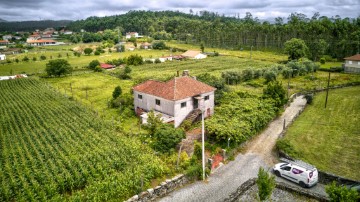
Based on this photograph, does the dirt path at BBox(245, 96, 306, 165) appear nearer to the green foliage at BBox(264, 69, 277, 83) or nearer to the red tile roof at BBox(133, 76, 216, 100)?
the red tile roof at BBox(133, 76, 216, 100)

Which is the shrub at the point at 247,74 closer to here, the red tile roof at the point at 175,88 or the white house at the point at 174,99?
the white house at the point at 174,99

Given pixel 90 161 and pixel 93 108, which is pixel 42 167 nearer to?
pixel 90 161

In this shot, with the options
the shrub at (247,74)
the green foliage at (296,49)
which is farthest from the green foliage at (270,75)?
the green foliage at (296,49)

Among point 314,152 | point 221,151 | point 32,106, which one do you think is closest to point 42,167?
point 221,151

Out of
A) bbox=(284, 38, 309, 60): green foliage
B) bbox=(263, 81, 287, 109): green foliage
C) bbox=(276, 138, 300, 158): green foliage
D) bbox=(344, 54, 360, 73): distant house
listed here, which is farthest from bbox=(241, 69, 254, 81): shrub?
bbox=(276, 138, 300, 158): green foliage

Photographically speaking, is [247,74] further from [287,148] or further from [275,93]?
[287,148]
